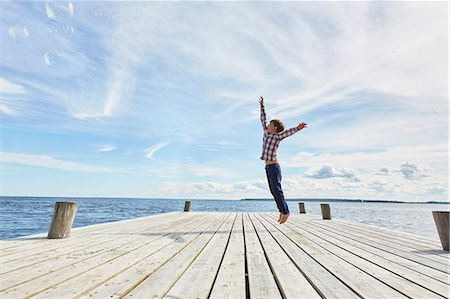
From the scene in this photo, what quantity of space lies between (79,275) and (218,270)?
132 centimetres

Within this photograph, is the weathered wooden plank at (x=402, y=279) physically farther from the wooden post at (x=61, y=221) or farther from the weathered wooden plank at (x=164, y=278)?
the wooden post at (x=61, y=221)

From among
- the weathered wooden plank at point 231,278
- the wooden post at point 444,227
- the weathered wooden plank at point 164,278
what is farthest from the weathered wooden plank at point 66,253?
the wooden post at point 444,227

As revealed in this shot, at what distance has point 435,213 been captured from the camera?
461cm

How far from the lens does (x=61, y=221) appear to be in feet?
16.5

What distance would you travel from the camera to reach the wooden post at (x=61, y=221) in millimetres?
4992

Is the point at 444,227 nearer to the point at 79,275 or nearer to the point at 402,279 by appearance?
the point at 402,279

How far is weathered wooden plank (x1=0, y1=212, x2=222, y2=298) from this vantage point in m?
2.19

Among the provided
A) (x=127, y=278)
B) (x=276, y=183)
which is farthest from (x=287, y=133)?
(x=127, y=278)

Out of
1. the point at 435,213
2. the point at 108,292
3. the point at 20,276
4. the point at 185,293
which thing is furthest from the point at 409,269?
the point at 20,276

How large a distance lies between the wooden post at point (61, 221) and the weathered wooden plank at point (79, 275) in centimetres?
178

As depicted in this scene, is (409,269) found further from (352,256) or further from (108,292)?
(108,292)

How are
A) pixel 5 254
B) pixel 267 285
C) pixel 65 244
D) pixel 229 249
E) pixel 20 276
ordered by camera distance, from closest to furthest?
pixel 267 285 → pixel 20 276 → pixel 5 254 → pixel 229 249 → pixel 65 244

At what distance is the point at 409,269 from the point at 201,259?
7.63 feet

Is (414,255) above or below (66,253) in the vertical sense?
above
